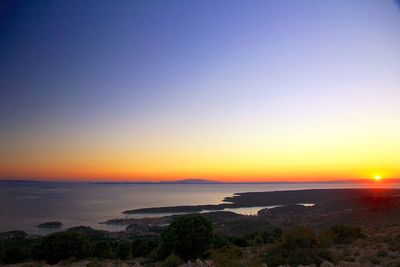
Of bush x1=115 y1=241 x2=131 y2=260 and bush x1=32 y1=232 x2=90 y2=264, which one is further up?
bush x1=32 y1=232 x2=90 y2=264

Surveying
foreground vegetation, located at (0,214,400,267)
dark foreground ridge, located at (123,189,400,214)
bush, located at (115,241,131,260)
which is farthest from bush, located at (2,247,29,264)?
dark foreground ridge, located at (123,189,400,214)

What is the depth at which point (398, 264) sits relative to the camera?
1175 cm

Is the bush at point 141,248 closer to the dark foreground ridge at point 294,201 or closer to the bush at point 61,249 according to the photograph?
the bush at point 61,249

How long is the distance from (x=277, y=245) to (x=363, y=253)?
3515 mm

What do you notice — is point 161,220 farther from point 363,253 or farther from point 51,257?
point 363,253

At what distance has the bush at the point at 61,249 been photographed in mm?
20359

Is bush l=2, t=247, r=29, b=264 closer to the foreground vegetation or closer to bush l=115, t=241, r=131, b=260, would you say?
the foreground vegetation

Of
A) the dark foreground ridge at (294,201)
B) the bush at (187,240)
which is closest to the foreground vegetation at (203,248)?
the bush at (187,240)

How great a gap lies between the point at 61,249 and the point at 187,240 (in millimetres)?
7028

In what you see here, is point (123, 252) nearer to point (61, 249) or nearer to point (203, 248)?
point (61, 249)

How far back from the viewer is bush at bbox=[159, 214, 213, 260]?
64.0 feet

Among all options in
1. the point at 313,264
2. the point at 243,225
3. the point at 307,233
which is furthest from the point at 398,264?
the point at 243,225

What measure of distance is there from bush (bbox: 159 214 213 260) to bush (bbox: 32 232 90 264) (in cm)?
464

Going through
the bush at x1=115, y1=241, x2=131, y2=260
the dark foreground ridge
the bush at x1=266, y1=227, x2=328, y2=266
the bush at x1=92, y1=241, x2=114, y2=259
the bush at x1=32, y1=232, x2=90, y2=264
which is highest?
the bush at x1=266, y1=227, x2=328, y2=266
